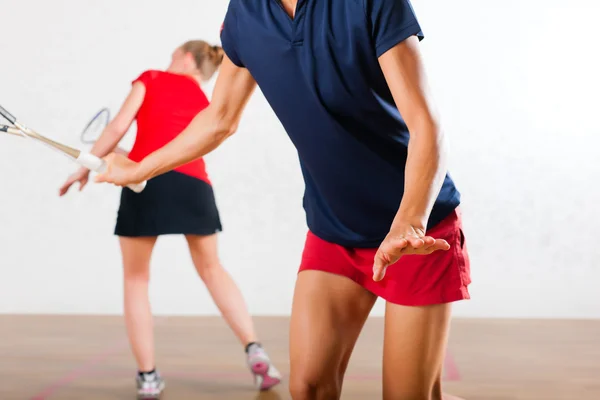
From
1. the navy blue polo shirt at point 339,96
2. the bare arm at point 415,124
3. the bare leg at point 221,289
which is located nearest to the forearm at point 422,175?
the bare arm at point 415,124

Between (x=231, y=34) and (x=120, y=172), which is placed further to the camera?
(x=120, y=172)

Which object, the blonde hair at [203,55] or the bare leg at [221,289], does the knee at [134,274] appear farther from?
the blonde hair at [203,55]

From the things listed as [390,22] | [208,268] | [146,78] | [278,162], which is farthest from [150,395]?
[278,162]

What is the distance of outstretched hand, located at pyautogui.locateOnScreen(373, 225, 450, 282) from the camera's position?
44.1 inches

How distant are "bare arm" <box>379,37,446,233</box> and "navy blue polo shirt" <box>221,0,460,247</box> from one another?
0.09ft

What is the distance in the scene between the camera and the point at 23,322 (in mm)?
4465

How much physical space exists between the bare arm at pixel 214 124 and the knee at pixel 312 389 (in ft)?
1.69

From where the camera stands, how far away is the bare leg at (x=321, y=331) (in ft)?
4.90

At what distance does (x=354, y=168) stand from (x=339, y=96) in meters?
0.16

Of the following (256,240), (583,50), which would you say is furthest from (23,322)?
(583,50)

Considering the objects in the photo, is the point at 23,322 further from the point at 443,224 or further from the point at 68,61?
the point at 443,224

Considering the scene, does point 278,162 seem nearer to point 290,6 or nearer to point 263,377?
point 263,377

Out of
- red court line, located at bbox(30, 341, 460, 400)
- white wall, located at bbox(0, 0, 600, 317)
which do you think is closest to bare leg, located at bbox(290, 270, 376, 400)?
red court line, located at bbox(30, 341, 460, 400)

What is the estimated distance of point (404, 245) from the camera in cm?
112
